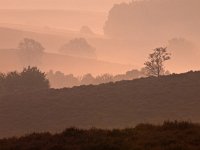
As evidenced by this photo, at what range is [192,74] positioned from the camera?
69.6 m

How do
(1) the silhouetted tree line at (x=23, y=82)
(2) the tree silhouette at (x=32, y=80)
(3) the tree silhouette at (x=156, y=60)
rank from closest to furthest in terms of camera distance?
(3) the tree silhouette at (x=156, y=60) < (1) the silhouetted tree line at (x=23, y=82) < (2) the tree silhouette at (x=32, y=80)

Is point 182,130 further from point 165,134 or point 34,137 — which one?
point 34,137

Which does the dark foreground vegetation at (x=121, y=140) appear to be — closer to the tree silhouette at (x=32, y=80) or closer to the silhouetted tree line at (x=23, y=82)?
the silhouetted tree line at (x=23, y=82)

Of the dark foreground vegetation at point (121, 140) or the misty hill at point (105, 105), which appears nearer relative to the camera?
the dark foreground vegetation at point (121, 140)

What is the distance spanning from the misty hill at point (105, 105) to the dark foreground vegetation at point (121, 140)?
26982 mm

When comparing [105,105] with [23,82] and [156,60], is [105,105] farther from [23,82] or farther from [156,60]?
[23,82]

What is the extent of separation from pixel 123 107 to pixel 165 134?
39956 millimetres

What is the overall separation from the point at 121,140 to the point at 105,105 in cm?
4210

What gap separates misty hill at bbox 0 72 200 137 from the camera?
5512 centimetres

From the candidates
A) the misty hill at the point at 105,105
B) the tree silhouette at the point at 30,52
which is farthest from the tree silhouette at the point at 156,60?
the tree silhouette at the point at 30,52

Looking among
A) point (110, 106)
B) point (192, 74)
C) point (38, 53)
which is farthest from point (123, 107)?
point (38, 53)

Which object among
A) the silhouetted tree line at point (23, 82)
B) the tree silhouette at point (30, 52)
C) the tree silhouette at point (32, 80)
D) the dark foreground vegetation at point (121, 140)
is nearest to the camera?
the dark foreground vegetation at point (121, 140)

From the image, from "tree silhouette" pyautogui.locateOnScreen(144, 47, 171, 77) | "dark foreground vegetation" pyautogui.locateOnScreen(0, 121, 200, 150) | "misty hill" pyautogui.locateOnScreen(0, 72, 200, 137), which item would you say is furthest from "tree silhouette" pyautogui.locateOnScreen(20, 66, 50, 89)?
"dark foreground vegetation" pyautogui.locateOnScreen(0, 121, 200, 150)

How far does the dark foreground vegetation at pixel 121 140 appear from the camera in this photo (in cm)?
1920
